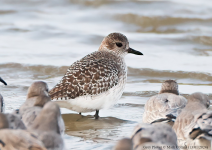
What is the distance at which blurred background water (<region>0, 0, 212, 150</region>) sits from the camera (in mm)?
7484

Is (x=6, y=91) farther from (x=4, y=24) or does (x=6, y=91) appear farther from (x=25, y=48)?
(x=4, y=24)

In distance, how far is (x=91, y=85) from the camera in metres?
7.09

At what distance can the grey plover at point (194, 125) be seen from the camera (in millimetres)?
4922

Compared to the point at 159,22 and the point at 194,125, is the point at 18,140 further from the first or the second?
the point at 159,22

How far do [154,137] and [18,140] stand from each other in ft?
4.43

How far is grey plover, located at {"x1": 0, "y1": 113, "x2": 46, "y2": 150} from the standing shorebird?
2.66 meters

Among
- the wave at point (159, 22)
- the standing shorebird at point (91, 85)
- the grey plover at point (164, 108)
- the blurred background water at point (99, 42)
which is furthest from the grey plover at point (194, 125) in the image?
the wave at point (159, 22)

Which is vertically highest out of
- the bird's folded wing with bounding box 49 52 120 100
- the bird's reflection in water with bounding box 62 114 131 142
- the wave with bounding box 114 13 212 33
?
the wave with bounding box 114 13 212 33

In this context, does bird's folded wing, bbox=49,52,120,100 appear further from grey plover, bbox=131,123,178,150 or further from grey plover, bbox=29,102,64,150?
grey plover, bbox=131,123,178,150

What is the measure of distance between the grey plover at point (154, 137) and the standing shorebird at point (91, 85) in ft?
8.19

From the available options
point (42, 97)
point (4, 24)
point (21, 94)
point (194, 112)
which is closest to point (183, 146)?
point (194, 112)

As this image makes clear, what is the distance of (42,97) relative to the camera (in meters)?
5.76

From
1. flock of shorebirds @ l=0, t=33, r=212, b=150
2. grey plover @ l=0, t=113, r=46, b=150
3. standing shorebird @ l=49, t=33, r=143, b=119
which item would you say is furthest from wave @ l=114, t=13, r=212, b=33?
grey plover @ l=0, t=113, r=46, b=150

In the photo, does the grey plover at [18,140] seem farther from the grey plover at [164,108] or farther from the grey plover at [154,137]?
the grey plover at [164,108]
